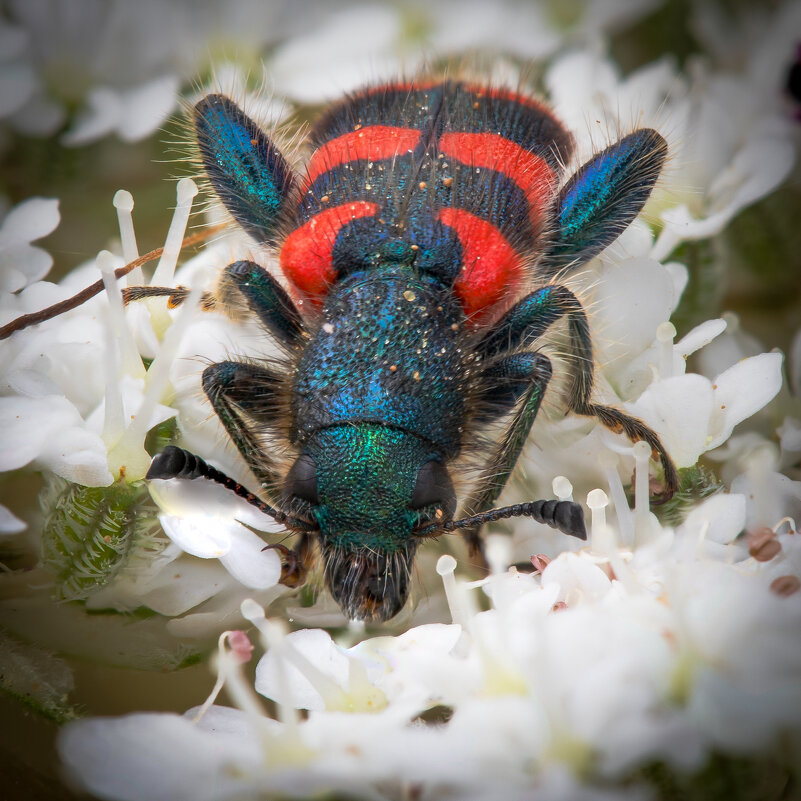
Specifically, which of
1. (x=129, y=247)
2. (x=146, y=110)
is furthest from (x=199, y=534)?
(x=146, y=110)

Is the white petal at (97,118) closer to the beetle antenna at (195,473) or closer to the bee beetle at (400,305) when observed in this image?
the bee beetle at (400,305)

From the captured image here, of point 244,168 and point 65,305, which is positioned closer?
point 65,305

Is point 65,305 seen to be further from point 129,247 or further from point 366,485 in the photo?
point 366,485

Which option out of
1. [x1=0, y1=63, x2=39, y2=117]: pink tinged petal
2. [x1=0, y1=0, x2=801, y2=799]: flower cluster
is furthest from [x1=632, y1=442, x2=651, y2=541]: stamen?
[x1=0, y1=63, x2=39, y2=117]: pink tinged petal

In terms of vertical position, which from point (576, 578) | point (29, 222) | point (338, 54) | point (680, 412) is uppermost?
point (338, 54)

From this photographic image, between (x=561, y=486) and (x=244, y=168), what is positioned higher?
(x=244, y=168)

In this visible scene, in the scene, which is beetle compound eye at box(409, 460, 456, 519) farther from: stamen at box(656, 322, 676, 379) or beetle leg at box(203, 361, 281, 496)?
stamen at box(656, 322, 676, 379)
